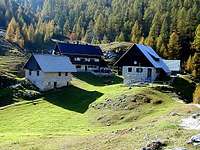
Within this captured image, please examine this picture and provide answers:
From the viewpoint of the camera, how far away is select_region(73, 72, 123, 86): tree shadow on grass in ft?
329

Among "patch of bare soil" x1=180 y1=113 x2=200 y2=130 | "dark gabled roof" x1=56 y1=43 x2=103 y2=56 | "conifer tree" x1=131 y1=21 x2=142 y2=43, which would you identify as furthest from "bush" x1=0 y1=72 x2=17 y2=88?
"conifer tree" x1=131 y1=21 x2=142 y2=43

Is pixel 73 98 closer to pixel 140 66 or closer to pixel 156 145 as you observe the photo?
pixel 140 66

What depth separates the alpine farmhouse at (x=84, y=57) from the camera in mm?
114625

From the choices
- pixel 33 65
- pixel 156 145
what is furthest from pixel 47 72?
pixel 156 145

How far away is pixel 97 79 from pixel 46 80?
21.5 meters

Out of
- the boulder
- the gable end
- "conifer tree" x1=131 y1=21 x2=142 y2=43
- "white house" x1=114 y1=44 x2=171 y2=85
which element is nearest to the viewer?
the boulder

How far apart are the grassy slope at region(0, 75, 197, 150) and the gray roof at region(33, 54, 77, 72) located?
177 inches

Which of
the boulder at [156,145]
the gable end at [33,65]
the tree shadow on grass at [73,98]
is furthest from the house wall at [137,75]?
the boulder at [156,145]

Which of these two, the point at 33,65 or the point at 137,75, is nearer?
the point at 33,65

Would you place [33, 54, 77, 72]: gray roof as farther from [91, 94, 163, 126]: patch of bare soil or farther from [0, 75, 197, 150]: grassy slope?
[91, 94, 163, 126]: patch of bare soil

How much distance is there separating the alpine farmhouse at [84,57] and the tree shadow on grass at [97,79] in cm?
427

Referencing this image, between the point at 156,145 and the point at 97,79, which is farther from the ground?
the point at 156,145

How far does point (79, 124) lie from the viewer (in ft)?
193

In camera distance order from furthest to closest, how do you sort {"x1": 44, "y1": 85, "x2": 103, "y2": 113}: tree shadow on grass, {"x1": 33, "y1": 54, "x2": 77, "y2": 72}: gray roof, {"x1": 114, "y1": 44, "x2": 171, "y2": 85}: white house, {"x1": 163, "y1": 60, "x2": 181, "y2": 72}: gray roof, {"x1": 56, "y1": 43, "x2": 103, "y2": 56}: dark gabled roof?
{"x1": 56, "y1": 43, "x2": 103, "y2": 56}: dark gabled roof → {"x1": 163, "y1": 60, "x2": 181, "y2": 72}: gray roof → {"x1": 114, "y1": 44, "x2": 171, "y2": 85}: white house → {"x1": 33, "y1": 54, "x2": 77, "y2": 72}: gray roof → {"x1": 44, "y1": 85, "x2": 103, "y2": 113}: tree shadow on grass
